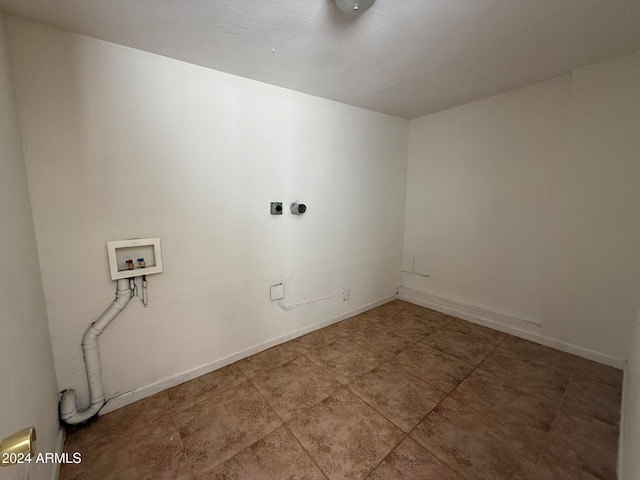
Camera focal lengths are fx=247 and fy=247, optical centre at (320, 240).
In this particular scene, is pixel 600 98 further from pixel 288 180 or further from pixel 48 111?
pixel 48 111

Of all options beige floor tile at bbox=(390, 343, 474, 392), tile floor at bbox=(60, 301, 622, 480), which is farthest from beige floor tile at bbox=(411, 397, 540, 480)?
beige floor tile at bbox=(390, 343, 474, 392)

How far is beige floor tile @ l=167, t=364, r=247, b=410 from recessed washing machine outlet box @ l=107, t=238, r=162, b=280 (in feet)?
3.01

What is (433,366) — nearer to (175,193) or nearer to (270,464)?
(270,464)

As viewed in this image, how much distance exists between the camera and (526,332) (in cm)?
250

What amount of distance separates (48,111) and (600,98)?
3.85 m

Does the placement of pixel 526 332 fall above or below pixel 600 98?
below

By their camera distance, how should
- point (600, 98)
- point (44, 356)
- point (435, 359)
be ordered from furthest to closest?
point (435, 359) < point (600, 98) < point (44, 356)

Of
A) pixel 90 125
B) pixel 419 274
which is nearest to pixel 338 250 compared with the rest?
pixel 419 274

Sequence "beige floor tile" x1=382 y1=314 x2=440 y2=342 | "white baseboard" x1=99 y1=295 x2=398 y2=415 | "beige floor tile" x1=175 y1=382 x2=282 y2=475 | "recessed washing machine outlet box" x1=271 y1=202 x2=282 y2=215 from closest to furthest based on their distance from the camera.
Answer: "beige floor tile" x1=175 y1=382 x2=282 y2=475 < "white baseboard" x1=99 y1=295 x2=398 y2=415 < "recessed washing machine outlet box" x1=271 y1=202 x2=282 y2=215 < "beige floor tile" x1=382 y1=314 x2=440 y2=342

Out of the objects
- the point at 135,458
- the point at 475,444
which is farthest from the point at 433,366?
the point at 135,458

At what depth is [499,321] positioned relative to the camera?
8.82 ft

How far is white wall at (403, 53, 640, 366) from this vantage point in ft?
6.40

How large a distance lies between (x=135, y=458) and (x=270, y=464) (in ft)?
2.46

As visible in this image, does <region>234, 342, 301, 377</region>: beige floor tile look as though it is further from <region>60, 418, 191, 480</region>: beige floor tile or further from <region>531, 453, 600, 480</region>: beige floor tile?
<region>531, 453, 600, 480</region>: beige floor tile
